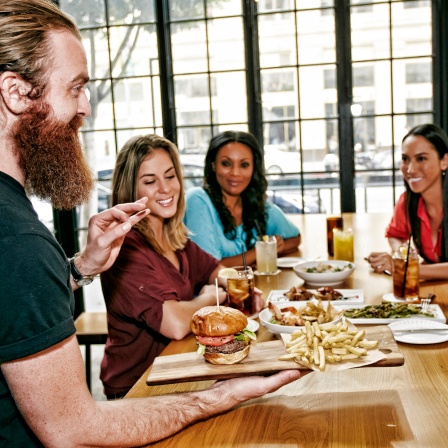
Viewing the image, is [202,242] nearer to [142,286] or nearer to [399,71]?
[142,286]

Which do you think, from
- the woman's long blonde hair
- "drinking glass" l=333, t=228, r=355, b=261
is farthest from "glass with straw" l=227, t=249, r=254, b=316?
"drinking glass" l=333, t=228, r=355, b=261

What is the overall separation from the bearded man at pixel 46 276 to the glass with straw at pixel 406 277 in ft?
3.15

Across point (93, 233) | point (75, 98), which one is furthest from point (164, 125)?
point (75, 98)

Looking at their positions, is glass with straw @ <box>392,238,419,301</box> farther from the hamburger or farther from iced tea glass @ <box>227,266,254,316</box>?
the hamburger

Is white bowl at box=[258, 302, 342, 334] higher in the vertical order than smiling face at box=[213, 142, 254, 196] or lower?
lower

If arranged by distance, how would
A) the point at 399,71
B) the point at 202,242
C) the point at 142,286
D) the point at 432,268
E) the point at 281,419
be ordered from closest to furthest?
the point at 281,419
the point at 142,286
the point at 432,268
the point at 202,242
the point at 399,71

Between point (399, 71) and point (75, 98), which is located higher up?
point (399, 71)

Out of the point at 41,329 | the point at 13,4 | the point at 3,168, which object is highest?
the point at 13,4

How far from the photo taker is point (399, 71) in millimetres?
5203

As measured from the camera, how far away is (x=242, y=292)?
7.04 ft

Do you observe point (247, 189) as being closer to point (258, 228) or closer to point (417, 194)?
point (258, 228)

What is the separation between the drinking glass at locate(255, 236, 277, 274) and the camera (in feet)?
9.12

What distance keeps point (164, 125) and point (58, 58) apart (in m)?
4.32

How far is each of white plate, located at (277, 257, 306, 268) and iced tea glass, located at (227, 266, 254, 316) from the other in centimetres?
78
